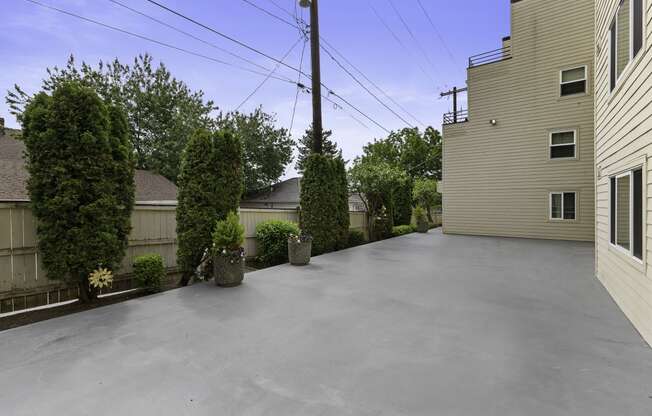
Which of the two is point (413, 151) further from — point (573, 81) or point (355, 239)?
point (355, 239)

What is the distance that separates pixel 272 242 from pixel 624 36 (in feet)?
22.4

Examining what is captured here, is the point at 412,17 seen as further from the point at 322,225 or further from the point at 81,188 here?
the point at 81,188

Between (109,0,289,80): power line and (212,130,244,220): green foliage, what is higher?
(109,0,289,80): power line

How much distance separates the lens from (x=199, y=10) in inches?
278

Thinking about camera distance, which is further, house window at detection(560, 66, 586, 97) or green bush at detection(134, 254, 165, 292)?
house window at detection(560, 66, 586, 97)

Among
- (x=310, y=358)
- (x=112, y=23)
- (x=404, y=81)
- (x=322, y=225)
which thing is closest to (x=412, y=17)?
(x=404, y=81)

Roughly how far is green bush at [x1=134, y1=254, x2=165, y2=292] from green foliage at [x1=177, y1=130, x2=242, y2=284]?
17.6 inches

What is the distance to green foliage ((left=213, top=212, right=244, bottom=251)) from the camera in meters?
5.04

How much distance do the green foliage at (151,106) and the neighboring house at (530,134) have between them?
57.8 feet

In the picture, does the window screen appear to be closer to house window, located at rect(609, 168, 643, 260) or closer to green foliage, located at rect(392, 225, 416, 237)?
green foliage, located at rect(392, 225, 416, 237)

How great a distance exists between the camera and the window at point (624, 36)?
3.27m

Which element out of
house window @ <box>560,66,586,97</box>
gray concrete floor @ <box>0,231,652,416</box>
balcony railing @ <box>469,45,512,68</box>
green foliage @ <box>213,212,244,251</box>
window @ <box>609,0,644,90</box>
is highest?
balcony railing @ <box>469,45,512,68</box>

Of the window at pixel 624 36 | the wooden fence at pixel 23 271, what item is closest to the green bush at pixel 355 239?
the wooden fence at pixel 23 271

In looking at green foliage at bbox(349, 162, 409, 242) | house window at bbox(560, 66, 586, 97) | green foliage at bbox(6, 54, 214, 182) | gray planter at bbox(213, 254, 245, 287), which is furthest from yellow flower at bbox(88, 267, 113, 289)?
green foliage at bbox(6, 54, 214, 182)
